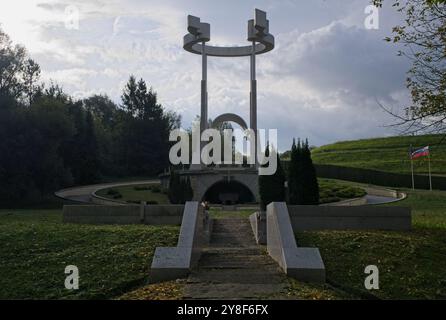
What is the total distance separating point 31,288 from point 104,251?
1937 millimetres

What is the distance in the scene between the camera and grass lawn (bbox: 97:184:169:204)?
35088 mm

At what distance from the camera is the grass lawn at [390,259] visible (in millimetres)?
8023

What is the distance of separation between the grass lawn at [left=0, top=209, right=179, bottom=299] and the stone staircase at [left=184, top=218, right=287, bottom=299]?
100 centimetres

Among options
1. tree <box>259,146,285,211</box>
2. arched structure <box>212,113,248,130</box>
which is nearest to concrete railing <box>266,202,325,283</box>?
tree <box>259,146,285,211</box>

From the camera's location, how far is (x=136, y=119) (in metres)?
59.8

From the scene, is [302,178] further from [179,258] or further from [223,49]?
[223,49]

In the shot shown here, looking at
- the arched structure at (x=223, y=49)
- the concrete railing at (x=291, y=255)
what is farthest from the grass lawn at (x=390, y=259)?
the arched structure at (x=223, y=49)

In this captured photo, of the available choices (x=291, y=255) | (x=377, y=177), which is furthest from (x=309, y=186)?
(x=377, y=177)

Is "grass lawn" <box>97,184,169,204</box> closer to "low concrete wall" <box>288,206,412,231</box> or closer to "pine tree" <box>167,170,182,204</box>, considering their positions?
"pine tree" <box>167,170,182,204</box>

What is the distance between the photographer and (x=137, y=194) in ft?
123

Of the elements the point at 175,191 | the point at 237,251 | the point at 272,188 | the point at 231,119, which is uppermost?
the point at 231,119

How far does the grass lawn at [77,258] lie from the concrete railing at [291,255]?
2180 mm

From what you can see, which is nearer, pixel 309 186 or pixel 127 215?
pixel 127 215

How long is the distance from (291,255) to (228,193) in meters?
26.5
